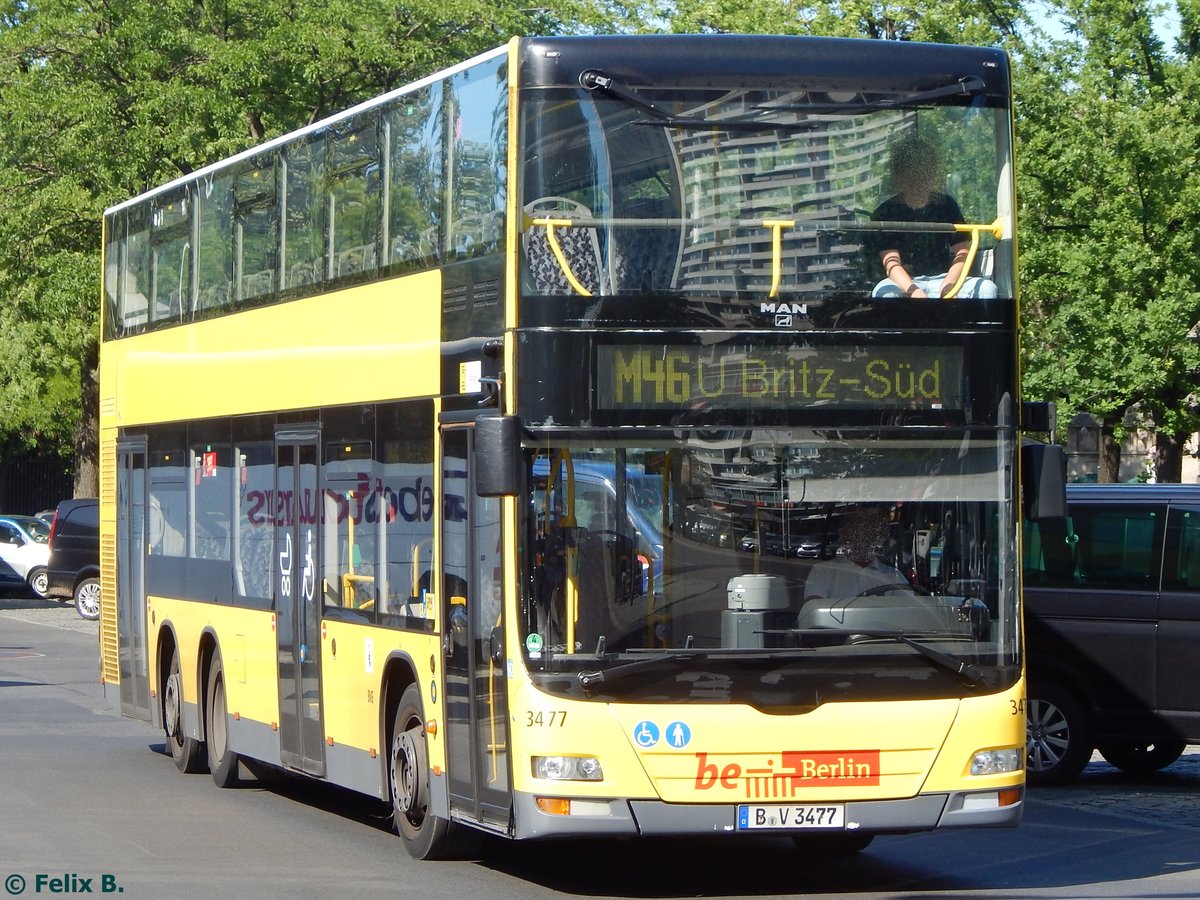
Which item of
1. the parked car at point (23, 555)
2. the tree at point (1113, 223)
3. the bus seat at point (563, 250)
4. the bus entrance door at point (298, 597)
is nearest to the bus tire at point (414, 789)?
the bus entrance door at point (298, 597)

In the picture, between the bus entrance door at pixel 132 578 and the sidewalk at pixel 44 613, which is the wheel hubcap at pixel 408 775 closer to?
the bus entrance door at pixel 132 578

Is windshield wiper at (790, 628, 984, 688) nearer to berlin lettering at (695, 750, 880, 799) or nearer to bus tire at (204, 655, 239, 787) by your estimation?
berlin lettering at (695, 750, 880, 799)

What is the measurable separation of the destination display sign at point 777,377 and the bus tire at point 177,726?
729cm

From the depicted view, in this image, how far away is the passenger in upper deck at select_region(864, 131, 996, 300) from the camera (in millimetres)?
9523

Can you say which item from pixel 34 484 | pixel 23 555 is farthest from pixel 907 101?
pixel 34 484

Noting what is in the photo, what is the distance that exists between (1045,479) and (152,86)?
86.1 ft

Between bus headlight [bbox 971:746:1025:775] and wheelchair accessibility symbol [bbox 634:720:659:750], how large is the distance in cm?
152

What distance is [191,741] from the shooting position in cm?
1538

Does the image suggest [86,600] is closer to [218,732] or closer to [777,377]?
[218,732]

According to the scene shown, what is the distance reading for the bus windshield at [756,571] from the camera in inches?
356

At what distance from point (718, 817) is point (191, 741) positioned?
286 inches

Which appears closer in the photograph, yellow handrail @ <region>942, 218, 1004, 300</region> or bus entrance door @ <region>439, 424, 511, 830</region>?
bus entrance door @ <region>439, 424, 511, 830</region>

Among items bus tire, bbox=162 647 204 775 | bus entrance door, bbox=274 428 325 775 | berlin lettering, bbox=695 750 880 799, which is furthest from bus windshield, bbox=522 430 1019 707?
bus tire, bbox=162 647 204 775

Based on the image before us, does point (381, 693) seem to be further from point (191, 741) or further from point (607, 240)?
point (191, 741)
